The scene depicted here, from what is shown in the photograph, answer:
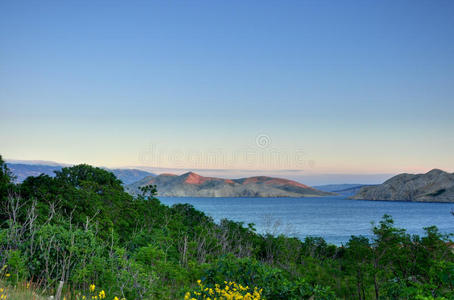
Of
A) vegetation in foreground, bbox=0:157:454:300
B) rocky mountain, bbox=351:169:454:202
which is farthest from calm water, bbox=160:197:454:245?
rocky mountain, bbox=351:169:454:202

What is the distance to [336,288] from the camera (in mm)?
15836

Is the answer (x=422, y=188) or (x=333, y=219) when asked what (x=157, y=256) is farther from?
(x=422, y=188)

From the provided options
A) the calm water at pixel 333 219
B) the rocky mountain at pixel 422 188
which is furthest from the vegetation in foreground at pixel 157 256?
the rocky mountain at pixel 422 188

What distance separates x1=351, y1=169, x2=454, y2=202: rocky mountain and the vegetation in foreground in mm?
167900

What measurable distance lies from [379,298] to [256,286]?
574cm

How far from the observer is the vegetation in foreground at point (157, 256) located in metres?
8.41

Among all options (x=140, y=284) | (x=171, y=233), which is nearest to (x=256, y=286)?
(x=140, y=284)

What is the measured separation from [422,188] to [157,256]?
191737 millimetres

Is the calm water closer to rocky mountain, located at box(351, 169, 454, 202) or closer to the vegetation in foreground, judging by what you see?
the vegetation in foreground

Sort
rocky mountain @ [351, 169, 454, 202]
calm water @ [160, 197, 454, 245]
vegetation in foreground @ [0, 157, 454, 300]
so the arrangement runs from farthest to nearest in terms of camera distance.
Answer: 1. rocky mountain @ [351, 169, 454, 202]
2. calm water @ [160, 197, 454, 245]
3. vegetation in foreground @ [0, 157, 454, 300]

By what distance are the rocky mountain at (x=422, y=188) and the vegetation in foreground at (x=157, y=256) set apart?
551 ft

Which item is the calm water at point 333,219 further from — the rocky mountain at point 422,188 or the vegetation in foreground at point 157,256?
the rocky mountain at point 422,188

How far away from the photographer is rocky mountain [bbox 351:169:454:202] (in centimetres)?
17225

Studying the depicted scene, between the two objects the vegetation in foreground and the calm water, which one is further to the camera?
the calm water
